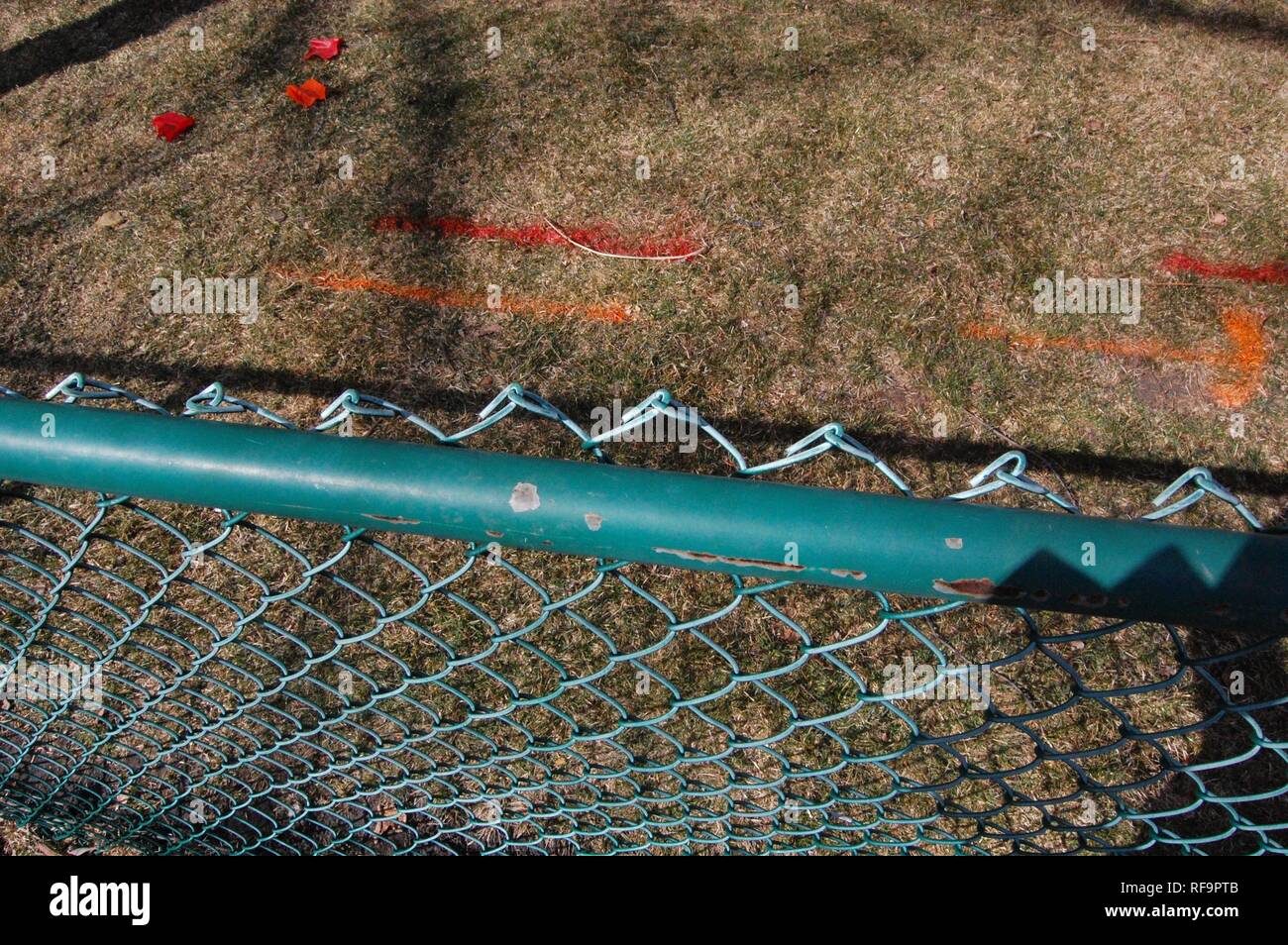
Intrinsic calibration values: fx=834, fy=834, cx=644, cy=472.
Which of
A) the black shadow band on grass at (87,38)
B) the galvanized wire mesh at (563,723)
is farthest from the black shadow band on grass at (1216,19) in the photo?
the black shadow band on grass at (87,38)

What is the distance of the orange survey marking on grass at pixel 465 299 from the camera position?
147 inches

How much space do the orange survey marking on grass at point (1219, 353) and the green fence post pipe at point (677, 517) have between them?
2872 millimetres

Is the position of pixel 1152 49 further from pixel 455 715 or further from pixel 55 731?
pixel 55 731

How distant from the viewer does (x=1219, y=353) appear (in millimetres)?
3535

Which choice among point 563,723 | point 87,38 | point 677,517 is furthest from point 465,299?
point 87,38

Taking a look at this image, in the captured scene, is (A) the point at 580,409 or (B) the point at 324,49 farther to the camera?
(B) the point at 324,49

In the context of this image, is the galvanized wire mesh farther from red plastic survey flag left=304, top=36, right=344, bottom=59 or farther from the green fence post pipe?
red plastic survey flag left=304, top=36, right=344, bottom=59

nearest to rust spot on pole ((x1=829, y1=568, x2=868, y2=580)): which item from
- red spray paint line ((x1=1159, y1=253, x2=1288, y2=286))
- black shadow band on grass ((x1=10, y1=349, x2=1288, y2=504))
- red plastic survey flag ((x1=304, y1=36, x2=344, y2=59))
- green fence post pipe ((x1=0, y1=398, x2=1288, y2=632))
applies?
green fence post pipe ((x1=0, y1=398, x2=1288, y2=632))

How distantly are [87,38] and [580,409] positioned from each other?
4.19 meters

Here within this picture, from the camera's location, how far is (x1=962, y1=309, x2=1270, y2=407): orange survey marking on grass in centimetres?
345

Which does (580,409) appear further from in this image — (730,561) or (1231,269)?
(1231,269)

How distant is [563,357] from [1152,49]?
378 cm
